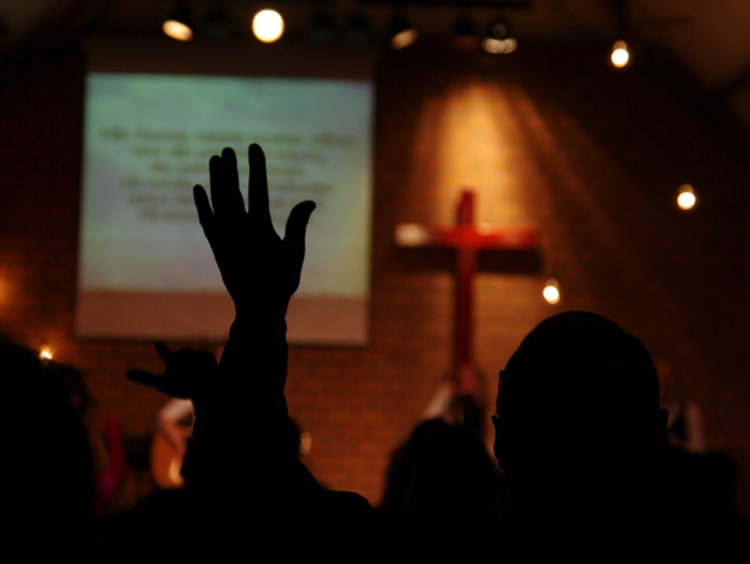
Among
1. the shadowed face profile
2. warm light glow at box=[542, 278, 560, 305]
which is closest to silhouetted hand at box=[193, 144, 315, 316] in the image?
the shadowed face profile

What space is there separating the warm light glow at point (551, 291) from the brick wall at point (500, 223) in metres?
0.10

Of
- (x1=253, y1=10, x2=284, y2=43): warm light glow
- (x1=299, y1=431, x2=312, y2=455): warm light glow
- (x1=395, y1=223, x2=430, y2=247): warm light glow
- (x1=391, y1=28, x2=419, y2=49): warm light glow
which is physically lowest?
(x1=299, y1=431, x2=312, y2=455): warm light glow

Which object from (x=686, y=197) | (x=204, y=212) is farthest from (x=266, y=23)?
(x=204, y=212)

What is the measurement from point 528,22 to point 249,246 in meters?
5.73

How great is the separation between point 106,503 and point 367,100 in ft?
9.77

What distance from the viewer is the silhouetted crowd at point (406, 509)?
0.89 m

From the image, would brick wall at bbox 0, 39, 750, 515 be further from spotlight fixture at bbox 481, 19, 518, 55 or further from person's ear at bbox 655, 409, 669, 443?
person's ear at bbox 655, 409, 669, 443

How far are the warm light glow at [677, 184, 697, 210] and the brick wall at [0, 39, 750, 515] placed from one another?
3.6 inches

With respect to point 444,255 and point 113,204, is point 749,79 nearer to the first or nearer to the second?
point 444,255

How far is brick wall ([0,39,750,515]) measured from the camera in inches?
247

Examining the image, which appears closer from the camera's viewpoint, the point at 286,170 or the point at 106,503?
the point at 106,503

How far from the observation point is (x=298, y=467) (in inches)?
37.0

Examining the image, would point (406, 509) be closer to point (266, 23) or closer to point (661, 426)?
point (661, 426)

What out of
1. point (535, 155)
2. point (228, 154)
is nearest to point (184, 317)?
point (535, 155)
